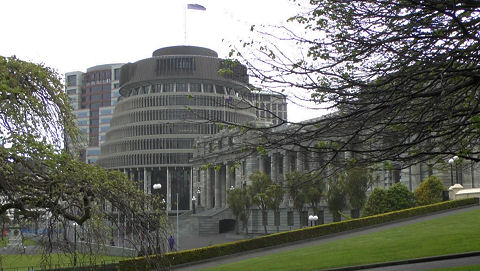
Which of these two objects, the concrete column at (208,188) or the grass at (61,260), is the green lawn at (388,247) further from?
the concrete column at (208,188)

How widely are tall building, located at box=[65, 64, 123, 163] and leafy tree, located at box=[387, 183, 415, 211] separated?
14670 cm

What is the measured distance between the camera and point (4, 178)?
→ 12.7m

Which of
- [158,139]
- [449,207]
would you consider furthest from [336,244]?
[158,139]

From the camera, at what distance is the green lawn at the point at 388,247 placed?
23.8 m

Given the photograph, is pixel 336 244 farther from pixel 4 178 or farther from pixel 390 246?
pixel 4 178

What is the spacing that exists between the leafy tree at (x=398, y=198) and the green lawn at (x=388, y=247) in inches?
518

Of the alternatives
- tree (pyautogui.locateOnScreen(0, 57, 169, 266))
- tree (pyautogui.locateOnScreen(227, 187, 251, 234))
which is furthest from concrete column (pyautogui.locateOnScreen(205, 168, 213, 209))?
tree (pyautogui.locateOnScreen(0, 57, 169, 266))

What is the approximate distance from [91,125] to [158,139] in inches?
2754

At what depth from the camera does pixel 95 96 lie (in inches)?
7461

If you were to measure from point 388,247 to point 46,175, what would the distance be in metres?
18.2

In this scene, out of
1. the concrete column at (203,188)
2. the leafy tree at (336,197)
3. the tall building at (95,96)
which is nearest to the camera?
the leafy tree at (336,197)

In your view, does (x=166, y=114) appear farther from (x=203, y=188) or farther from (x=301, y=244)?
(x=301, y=244)

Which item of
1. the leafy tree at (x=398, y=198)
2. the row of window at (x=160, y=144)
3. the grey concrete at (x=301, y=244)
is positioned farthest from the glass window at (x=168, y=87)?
the grey concrete at (x=301, y=244)

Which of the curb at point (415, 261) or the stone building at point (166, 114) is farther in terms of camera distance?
the stone building at point (166, 114)
